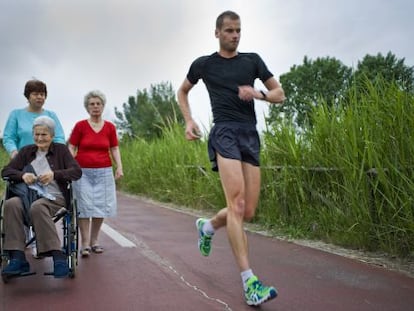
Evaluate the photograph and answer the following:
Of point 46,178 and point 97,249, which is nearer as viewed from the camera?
point 46,178

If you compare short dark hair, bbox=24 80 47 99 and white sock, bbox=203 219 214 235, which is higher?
short dark hair, bbox=24 80 47 99

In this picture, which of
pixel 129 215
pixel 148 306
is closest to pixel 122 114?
pixel 129 215

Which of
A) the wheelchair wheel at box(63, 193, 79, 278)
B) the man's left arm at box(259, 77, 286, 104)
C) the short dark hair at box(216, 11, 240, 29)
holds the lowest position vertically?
the wheelchair wheel at box(63, 193, 79, 278)

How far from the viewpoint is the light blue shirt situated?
20.1ft

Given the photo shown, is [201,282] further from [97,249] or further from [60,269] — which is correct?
[97,249]

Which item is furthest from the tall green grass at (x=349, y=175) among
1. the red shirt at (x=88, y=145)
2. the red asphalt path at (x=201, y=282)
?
the red shirt at (x=88, y=145)

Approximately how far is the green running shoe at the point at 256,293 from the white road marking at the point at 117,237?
3232 millimetres

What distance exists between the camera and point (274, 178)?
27.1ft

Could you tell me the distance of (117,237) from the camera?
770cm

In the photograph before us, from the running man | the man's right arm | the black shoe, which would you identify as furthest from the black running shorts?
the black shoe

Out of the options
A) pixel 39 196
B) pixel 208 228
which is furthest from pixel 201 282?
pixel 39 196

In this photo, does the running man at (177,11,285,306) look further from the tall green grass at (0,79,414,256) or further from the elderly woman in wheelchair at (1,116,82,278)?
the tall green grass at (0,79,414,256)

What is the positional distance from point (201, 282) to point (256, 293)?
1026 millimetres

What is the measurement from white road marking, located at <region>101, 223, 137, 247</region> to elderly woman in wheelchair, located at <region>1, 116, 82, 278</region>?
1.84 m
